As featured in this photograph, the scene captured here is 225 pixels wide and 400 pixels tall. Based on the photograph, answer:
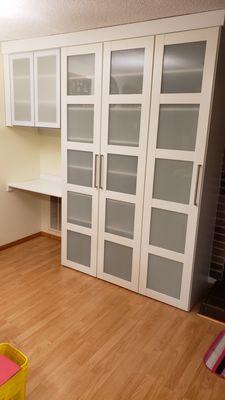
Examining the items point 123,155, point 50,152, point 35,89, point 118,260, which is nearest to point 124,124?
point 123,155

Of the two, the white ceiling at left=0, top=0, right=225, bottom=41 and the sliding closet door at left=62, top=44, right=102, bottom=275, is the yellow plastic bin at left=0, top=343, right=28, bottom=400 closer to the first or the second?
the sliding closet door at left=62, top=44, right=102, bottom=275

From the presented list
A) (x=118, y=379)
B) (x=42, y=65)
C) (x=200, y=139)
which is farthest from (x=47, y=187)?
(x=118, y=379)

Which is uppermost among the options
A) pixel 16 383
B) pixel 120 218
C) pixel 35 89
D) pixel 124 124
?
pixel 35 89

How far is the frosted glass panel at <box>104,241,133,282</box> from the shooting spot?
9.61ft

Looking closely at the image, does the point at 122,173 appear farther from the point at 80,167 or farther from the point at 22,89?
the point at 22,89

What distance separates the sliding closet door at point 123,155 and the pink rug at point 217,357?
86cm

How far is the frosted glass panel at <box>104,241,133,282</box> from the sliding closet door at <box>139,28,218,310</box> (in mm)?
158

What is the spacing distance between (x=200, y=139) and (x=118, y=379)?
1738 mm

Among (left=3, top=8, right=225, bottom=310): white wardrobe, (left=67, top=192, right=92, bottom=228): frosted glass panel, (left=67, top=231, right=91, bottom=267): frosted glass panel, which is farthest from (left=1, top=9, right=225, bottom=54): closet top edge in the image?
(left=67, top=231, right=91, bottom=267): frosted glass panel

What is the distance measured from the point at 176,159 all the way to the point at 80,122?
1.02 meters

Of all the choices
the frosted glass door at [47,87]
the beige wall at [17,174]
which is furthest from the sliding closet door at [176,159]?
the beige wall at [17,174]

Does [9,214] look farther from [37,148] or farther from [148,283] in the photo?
[148,283]

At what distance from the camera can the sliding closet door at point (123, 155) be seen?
2.54 meters

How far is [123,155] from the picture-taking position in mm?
2742
